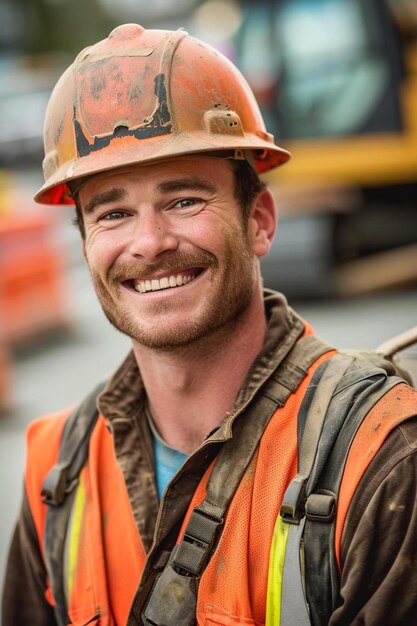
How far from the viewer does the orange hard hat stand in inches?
91.0

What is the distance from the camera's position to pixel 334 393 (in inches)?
87.3

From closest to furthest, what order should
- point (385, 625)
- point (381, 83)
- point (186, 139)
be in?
point (385, 625) < point (186, 139) < point (381, 83)

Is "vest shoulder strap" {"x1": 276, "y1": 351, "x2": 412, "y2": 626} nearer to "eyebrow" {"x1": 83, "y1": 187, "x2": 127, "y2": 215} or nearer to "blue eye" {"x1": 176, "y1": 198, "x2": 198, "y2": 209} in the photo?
"blue eye" {"x1": 176, "y1": 198, "x2": 198, "y2": 209}

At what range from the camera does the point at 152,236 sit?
2.29 m

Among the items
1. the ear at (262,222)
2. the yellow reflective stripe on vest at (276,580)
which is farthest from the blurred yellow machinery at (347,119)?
the yellow reflective stripe on vest at (276,580)

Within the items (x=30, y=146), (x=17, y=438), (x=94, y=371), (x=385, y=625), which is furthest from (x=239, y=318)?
(x=30, y=146)

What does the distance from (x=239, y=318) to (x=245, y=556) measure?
695 mm

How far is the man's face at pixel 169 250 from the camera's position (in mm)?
2332

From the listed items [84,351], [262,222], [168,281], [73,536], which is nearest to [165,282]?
[168,281]

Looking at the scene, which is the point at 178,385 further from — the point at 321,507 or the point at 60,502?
the point at 321,507

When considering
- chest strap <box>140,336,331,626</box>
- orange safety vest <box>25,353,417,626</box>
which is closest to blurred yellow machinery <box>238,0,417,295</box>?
orange safety vest <box>25,353,417,626</box>

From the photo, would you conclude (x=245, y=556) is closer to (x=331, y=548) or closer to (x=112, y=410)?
(x=331, y=548)

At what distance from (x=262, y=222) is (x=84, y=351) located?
6735mm

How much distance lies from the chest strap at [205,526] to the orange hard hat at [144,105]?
73cm
